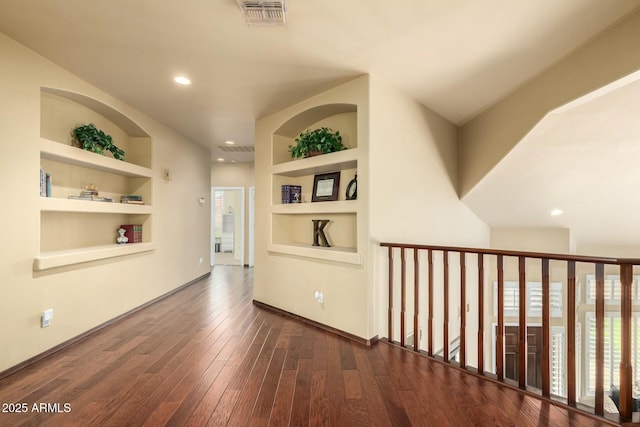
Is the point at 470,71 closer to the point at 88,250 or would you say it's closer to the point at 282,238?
the point at 282,238

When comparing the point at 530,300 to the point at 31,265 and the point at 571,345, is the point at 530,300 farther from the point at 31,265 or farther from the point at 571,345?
the point at 31,265

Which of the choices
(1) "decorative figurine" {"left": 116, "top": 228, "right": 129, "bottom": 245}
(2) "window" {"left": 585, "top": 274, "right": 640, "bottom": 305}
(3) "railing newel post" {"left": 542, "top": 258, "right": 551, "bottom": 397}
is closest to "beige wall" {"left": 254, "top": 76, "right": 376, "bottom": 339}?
(3) "railing newel post" {"left": 542, "top": 258, "right": 551, "bottom": 397}

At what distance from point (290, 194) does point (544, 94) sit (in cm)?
280

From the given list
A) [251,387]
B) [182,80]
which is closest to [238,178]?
[182,80]

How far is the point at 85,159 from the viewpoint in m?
2.98

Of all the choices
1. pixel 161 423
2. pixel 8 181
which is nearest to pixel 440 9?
pixel 161 423

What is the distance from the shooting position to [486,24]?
6.68 feet

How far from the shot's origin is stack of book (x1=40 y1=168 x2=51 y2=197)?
2.58 m

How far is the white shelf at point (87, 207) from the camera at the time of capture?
2.58 m

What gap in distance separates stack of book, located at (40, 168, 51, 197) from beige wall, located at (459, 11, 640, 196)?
14.8ft

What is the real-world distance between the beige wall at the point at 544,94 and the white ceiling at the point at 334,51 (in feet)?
0.31

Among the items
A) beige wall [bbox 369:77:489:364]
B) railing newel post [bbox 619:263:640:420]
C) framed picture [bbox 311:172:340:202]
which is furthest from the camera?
framed picture [bbox 311:172:340:202]

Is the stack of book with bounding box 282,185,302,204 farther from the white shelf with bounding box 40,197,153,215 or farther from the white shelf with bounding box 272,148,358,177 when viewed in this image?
the white shelf with bounding box 40,197,153,215

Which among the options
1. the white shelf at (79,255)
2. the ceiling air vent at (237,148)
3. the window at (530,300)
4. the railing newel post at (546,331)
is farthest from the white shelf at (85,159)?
the window at (530,300)
